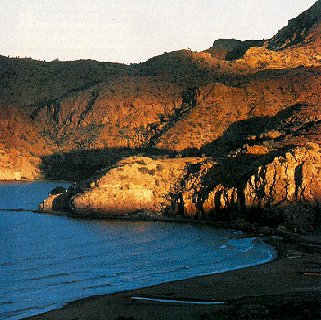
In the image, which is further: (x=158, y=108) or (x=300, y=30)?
(x=300, y=30)

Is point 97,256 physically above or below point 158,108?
below

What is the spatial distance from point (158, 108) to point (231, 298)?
74.2 m

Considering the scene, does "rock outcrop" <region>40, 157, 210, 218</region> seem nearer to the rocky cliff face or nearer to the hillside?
the hillside

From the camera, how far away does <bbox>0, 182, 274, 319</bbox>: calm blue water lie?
31.4m

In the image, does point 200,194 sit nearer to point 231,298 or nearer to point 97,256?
point 97,256

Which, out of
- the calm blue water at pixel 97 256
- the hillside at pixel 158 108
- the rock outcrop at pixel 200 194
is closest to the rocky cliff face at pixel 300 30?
the hillside at pixel 158 108

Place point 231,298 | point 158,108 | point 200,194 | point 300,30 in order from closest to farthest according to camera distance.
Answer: point 231,298 → point 200,194 → point 158,108 → point 300,30

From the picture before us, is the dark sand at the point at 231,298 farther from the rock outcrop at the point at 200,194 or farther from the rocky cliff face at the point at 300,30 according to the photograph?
the rocky cliff face at the point at 300,30

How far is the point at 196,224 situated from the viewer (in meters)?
51.9

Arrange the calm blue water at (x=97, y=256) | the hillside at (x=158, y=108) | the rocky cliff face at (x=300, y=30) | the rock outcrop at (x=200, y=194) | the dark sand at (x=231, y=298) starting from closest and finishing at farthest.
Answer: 1. the dark sand at (x=231, y=298)
2. the calm blue water at (x=97, y=256)
3. the rock outcrop at (x=200, y=194)
4. the hillside at (x=158, y=108)
5. the rocky cliff face at (x=300, y=30)

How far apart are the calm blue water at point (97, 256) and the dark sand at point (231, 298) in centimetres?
115

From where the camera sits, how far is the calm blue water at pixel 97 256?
31438 millimetres

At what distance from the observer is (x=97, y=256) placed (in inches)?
1554

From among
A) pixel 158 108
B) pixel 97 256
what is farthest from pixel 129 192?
pixel 158 108
